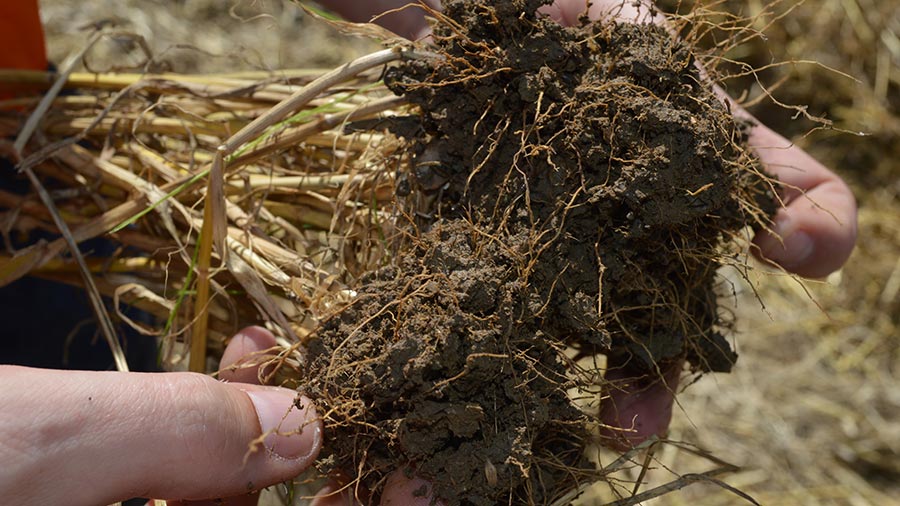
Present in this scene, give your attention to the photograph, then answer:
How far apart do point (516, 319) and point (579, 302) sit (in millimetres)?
89

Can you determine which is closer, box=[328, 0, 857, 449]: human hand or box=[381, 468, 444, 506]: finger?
box=[381, 468, 444, 506]: finger

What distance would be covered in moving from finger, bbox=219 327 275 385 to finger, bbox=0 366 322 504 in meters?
0.13

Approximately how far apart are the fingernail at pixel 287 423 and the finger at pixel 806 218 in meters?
0.73

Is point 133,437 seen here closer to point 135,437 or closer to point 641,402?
point 135,437

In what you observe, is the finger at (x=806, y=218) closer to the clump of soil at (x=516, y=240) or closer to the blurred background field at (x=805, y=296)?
the clump of soil at (x=516, y=240)

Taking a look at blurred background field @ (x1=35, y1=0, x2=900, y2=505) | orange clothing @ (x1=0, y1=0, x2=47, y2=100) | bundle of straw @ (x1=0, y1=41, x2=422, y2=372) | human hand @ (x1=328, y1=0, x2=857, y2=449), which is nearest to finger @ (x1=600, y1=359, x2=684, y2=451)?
human hand @ (x1=328, y1=0, x2=857, y2=449)

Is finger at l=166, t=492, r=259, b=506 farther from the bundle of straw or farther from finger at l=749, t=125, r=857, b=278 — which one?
finger at l=749, t=125, r=857, b=278

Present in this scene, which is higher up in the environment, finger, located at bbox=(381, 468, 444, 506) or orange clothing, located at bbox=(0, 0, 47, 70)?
orange clothing, located at bbox=(0, 0, 47, 70)

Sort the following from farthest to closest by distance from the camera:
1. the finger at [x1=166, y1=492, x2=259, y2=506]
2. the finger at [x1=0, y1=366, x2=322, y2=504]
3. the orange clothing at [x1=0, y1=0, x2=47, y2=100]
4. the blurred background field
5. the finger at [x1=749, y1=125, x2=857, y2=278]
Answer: the blurred background field, the orange clothing at [x1=0, y1=0, x2=47, y2=100], the finger at [x1=749, y1=125, x2=857, y2=278], the finger at [x1=166, y1=492, x2=259, y2=506], the finger at [x1=0, y1=366, x2=322, y2=504]

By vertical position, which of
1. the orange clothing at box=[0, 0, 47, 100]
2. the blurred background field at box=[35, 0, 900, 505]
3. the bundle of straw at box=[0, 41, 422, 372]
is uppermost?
the orange clothing at box=[0, 0, 47, 100]

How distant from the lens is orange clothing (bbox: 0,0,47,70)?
53.7 inches

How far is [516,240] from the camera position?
92cm

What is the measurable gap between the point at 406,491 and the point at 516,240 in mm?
333

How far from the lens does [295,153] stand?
4.00 feet
